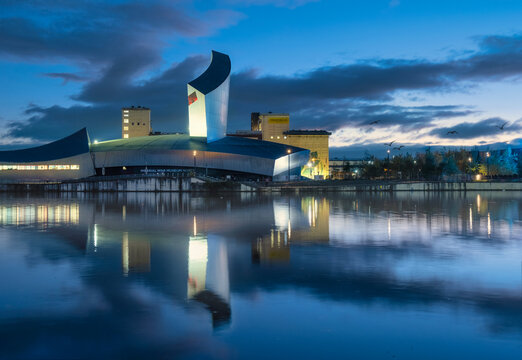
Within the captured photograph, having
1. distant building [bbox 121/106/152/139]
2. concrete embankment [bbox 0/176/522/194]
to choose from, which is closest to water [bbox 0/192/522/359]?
concrete embankment [bbox 0/176/522/194]

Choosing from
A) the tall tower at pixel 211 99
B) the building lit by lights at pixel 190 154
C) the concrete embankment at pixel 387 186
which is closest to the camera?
the concrete embankment at pixel 387 186

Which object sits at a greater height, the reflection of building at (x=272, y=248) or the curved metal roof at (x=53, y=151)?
the curved metal roof at (x=53, y=151)

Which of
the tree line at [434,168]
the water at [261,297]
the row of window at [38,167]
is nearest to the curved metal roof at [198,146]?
the row of window at [38,167]

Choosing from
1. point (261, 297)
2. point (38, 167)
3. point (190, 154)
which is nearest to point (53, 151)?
point (38, 167)

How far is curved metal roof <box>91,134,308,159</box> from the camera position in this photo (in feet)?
282

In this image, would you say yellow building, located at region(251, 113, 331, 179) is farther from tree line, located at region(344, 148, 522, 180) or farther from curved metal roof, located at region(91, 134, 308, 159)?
curved metal roof, located at region(91, 134, 308, 159)

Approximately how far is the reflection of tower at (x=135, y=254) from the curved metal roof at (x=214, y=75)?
75702 mm

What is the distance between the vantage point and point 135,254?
42.7 feet

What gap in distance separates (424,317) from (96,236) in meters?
12.9

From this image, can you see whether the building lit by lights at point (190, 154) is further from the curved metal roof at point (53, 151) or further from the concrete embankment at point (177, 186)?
the concrete embankment at point (177, 186)

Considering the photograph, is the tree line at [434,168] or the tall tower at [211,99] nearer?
the tall tower at [211,99]

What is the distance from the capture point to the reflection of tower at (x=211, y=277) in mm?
7910

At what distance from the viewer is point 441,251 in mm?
13461

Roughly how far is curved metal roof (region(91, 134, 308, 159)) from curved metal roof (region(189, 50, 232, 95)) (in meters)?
9.89
